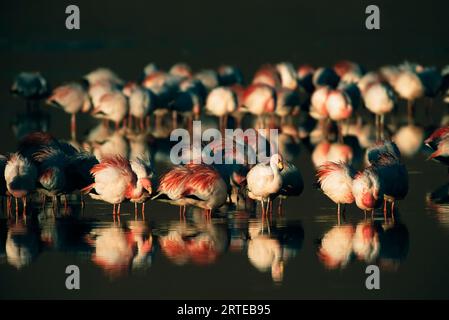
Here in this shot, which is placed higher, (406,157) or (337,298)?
(406,157)

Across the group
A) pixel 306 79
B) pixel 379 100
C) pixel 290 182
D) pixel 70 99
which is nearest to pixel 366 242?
pixel 290 182

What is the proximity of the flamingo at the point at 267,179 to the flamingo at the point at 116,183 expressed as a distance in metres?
1.41

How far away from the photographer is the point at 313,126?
27594 millimetres

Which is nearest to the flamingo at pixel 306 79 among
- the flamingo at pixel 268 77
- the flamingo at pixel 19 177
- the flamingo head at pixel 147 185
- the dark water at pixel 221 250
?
the flamingo at pixel 268 77

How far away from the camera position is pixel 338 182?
15570 millimetres

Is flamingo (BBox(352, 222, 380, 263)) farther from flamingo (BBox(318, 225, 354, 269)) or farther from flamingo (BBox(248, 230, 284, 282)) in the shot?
flamingo (BBox(248, 230, 284, 282))

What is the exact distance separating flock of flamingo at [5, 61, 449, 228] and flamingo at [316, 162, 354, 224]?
15mm

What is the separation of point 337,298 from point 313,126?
1628cm

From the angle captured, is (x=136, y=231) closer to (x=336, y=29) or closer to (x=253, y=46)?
(x=253, y=46)

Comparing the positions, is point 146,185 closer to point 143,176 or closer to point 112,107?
point 143,176

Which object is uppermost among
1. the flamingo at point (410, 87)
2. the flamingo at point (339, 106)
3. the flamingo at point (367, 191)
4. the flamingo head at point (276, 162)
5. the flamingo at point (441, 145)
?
the flamingo at point (410, 87)

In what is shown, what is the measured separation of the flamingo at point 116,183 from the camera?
51.5ft

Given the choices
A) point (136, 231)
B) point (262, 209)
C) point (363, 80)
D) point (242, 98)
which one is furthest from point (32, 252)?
point (363, 80)

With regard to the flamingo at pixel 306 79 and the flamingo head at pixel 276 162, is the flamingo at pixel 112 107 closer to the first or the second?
the flamingo at pixel 306 79
